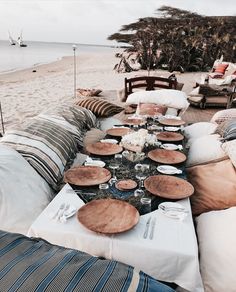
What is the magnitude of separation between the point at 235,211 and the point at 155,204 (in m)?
0.56

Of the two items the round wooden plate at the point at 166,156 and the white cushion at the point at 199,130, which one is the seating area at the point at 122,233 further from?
the white cushion at the point at 199,130

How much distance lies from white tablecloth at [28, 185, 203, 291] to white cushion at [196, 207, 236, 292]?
0.15 m

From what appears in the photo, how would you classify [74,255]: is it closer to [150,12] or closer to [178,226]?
[178,226]

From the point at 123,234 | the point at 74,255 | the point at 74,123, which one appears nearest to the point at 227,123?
the point at 74,123

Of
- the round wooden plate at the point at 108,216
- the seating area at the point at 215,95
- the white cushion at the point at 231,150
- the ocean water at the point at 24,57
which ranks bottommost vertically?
the ocean water at the point at 24,57

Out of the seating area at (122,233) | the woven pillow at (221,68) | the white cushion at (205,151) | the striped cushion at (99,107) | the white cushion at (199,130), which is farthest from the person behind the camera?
the woven pillow at (221,68)

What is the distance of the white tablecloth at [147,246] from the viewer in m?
1.44

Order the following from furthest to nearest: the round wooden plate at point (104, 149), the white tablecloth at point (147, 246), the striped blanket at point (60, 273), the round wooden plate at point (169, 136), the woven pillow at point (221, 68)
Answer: the woven pillow at point (221, 68) < the round wooden plate at point (169, 136) < the round wooden plate at point (104, 149) < the white tablecloth at point (147, 246) < the striped blanket at point (60, 273)

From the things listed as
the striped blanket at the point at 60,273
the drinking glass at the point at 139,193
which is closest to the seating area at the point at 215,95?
the drinking glass at the point at 139,193

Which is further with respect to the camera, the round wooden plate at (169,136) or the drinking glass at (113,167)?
the round wooden plate at (169,136)

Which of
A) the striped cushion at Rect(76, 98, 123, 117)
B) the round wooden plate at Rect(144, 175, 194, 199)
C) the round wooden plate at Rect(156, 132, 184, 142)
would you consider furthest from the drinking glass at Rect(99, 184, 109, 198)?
the striped cushion at Rect(76, 98, 123, 117)

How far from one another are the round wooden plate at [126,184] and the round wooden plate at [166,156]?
495 mm

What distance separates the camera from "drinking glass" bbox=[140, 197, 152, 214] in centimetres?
174

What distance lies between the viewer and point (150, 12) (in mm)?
14469
